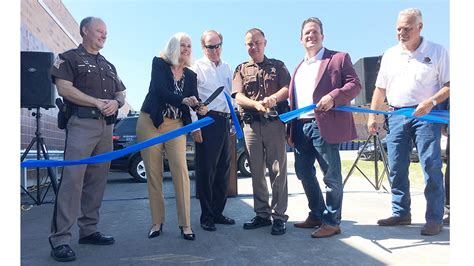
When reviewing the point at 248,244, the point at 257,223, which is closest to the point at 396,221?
the point at 257,223

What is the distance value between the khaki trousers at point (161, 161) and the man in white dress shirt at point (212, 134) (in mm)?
303

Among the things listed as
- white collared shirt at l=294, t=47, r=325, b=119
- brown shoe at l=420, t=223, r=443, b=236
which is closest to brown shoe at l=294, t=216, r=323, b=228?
brown shoe at l=420, t=223, r=443, b=236

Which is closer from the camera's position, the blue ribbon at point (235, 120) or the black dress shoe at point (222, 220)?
the blue ribbon at point (235, 120)

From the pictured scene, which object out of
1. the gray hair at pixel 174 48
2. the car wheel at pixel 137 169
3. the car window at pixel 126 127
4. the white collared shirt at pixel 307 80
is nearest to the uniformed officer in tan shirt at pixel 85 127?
the gray hair at pixel 174 48

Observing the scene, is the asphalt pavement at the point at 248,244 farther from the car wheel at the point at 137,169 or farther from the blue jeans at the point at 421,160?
the car wheel at the point at 137,169

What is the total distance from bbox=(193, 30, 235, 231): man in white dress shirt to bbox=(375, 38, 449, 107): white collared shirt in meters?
1.61

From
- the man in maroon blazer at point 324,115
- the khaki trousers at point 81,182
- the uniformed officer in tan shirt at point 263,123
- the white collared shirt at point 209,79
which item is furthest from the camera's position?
the white collared shirt at point 209,79

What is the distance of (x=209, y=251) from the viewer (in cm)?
277

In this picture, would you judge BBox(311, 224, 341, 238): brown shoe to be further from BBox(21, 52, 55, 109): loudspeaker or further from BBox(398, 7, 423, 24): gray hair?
BBox(21, 52, 55, 109): loudspeaker

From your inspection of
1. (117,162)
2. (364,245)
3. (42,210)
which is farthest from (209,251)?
(117,162)

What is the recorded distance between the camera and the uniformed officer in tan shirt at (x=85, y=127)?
2781mm

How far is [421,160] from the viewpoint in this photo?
3.20 m

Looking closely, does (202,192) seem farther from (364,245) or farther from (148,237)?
(364,245)
